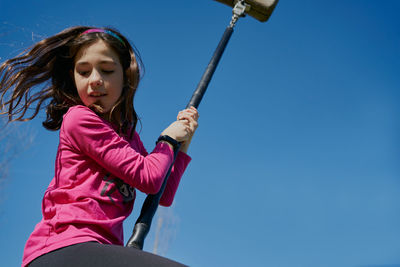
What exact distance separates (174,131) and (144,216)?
0.40 metres

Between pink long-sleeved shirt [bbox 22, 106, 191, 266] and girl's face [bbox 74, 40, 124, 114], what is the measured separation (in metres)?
0.11

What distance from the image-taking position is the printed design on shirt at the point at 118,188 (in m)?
1.58

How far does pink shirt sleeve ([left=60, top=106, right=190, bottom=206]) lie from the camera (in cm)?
159

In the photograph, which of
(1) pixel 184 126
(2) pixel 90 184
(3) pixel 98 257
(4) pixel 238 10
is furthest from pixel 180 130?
(4) pixel 238 10

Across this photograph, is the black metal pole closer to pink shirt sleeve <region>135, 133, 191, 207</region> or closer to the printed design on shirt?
the printed design on shirt

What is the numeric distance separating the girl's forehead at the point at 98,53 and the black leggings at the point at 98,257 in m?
0.84

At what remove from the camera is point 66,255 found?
1359 mm

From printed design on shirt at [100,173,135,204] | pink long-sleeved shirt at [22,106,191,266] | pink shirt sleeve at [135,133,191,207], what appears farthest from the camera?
pink shirt sleeve at [135,133,191,207]

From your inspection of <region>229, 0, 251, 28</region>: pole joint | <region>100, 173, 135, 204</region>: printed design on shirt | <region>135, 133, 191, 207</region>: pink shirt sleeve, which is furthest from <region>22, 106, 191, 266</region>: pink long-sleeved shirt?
<region>229, 0, 251, 28</region>: pole joint

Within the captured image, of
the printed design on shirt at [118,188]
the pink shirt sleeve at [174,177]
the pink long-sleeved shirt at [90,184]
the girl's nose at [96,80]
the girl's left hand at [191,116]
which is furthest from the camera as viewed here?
the pink shirt sleeve at [174,177]

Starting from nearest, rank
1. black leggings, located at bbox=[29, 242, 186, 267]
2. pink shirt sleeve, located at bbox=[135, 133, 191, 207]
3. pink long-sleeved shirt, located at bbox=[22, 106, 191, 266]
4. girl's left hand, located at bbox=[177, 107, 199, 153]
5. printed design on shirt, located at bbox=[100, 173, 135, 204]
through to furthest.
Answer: black leggings, located at bbox=[29, 242, 186, 267]
pink long-sleeved shirt, located at bbox=[22, 106, 191, 266]
printed design on shirt, located at bbox=[100, 173, 135, 204]
girl's left hand, located at bbox=[177, 107, 199, 153]
pink shirt sleeve, located at bbox=[135, 133, 191, 207]

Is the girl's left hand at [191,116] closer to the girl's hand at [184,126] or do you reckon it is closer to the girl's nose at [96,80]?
the girl's hand at [184,126]

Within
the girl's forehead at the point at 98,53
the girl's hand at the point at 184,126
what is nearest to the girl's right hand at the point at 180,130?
the girl's hand at the point at 184,126

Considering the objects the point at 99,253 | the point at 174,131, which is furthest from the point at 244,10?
the point at 99,253
